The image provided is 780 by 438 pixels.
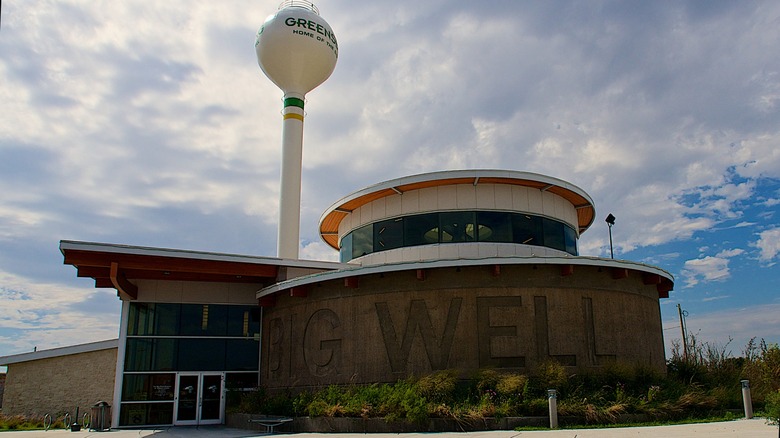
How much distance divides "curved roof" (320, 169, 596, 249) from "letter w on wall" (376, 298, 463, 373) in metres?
5.67

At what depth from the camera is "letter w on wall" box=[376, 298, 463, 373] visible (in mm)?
19578

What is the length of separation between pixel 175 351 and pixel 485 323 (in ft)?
41.2

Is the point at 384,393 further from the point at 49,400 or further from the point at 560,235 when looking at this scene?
the point at 49,400

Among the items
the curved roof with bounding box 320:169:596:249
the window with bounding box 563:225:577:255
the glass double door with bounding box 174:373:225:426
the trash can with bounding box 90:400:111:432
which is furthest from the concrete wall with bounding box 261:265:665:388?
the trash can with bounding box 90:400:111:432

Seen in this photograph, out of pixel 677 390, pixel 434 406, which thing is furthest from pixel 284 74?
pixel 677 390

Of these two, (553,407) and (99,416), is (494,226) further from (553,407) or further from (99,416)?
(99,416)

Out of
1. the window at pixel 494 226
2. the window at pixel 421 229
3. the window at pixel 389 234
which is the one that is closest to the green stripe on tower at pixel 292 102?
the window at pixel 389 234

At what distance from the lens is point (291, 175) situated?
3328 cm

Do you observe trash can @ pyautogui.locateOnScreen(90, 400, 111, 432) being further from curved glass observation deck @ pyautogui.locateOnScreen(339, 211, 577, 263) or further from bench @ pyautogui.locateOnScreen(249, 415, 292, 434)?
curved glass observation deck @ pyautogui.locateOnScreen(339, 211, 577, 263)

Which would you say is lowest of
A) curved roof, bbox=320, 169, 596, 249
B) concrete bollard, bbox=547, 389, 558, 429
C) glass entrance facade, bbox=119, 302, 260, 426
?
concrete bollard, bbox=547, 389, 558, 429

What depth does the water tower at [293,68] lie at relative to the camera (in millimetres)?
32562

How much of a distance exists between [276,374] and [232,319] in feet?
10.3

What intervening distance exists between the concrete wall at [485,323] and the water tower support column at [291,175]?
10575mm

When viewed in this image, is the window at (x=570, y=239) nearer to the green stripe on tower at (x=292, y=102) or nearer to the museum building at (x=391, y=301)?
the museum building at (x=391, y=301)
